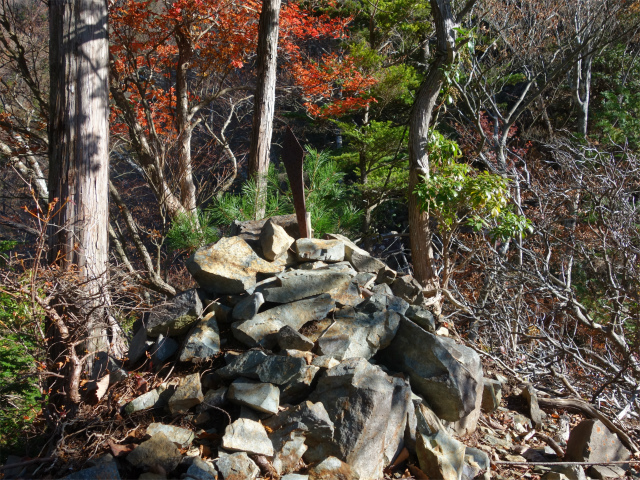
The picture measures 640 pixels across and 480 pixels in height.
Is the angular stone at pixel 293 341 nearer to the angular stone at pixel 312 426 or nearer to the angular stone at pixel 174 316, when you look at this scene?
the angular stone at pixel 312 426

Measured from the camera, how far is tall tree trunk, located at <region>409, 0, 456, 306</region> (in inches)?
227

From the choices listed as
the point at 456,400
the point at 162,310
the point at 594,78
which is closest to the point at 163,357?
the point at 162,310

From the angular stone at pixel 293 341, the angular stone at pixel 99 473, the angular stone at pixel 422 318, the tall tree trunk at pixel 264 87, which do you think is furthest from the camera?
the tall tree trunk at pixel 264 87

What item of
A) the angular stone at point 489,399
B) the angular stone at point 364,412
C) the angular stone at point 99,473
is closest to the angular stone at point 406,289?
the angular stone at point 489,399

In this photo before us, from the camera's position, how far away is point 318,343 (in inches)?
111

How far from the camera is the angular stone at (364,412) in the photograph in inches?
93.2

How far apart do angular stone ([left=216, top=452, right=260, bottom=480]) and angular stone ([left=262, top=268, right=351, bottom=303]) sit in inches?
41.2

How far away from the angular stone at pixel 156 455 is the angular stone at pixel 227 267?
3.78 feet

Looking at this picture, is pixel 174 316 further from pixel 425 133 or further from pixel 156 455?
pixel 425 133

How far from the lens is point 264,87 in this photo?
6652 millimetres

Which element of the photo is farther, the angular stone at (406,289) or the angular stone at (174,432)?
the angular stone at (406,289)

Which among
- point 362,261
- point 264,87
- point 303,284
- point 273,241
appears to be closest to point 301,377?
point 303,284

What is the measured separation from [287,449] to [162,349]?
3.39 feet

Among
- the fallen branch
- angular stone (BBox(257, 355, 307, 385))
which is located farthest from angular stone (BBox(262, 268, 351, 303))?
the fallen branch
